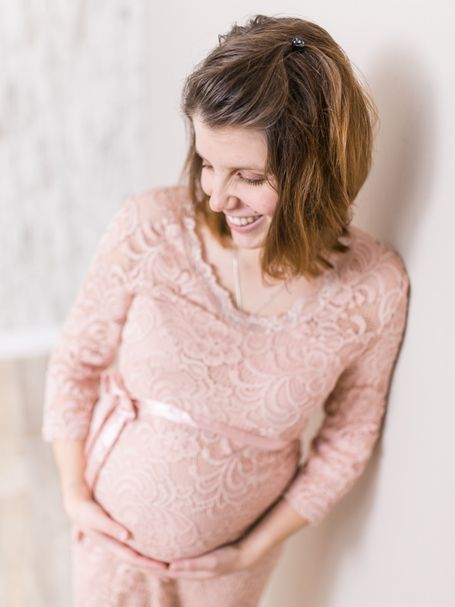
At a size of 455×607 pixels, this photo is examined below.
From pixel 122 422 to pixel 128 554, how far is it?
208 mm

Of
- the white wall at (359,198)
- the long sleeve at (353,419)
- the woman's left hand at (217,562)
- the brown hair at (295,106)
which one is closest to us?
the brown hair at (295,106)

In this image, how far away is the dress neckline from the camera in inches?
39.2

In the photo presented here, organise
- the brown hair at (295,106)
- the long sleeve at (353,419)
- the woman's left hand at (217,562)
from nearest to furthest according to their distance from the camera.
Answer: the brown hair at (295,106) < the long sleeve at (353,419) < the woman's left hand at (217,562)

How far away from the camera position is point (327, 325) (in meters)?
0.98

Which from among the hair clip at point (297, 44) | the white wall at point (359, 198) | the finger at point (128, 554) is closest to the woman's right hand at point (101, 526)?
the finger at point (128, 554)

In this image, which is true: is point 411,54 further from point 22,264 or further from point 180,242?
point 22,264

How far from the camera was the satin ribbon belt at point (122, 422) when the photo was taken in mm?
1038

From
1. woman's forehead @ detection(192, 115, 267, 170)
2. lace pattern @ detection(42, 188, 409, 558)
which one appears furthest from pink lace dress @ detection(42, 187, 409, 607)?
woman's forehead @ detection(192, 115, 267, 170)

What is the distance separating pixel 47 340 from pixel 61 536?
2.28 feet

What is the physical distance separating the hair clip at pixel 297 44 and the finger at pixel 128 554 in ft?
2.59

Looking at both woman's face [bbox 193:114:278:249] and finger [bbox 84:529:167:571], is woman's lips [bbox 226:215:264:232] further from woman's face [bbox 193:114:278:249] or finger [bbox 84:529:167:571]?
finger [bbox 84:529:167:571]

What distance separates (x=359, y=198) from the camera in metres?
1.08

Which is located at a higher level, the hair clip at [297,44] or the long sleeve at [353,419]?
the hair clip at [297,44]

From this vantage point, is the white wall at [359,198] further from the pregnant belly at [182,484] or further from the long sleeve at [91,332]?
the long sleeve at [91,332]
